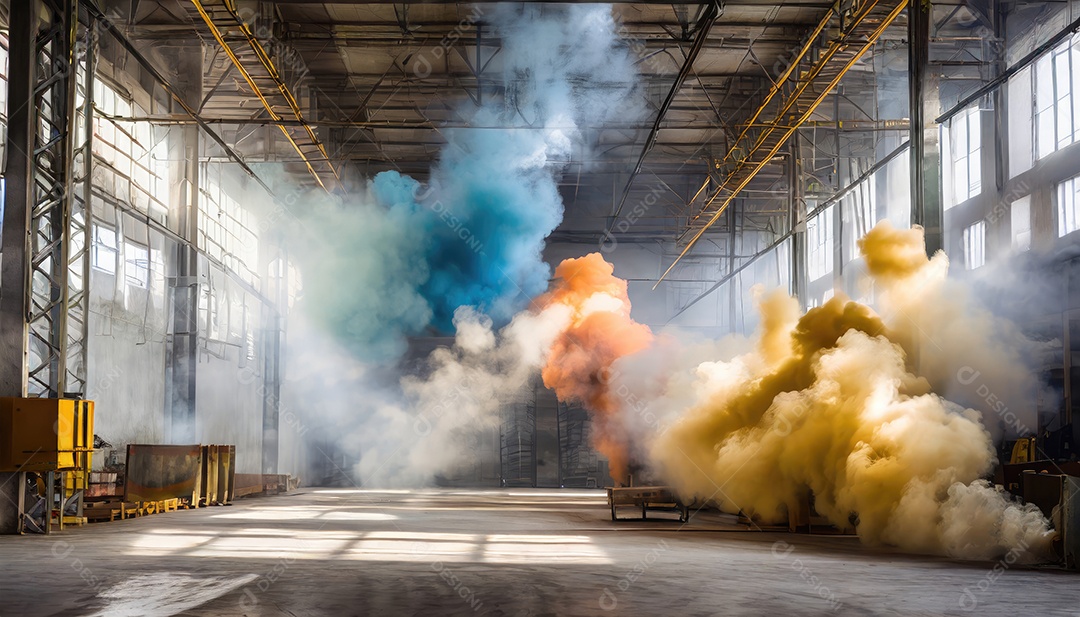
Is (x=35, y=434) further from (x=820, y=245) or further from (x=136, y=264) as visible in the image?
(x=820, y=245)

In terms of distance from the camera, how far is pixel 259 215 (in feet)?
111

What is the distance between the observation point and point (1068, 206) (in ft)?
62.3

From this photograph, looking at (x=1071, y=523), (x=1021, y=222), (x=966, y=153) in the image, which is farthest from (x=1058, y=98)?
(x=1071, y=523)

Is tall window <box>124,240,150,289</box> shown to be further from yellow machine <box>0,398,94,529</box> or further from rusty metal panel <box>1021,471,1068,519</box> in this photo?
rusty metal panel <box>1021,471,1068,519</box>

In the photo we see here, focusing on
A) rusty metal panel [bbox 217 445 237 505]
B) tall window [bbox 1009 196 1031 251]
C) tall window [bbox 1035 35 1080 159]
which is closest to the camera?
tall window [bbox 1035 35 1080 159]

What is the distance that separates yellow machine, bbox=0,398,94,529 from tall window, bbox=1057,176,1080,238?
18649mm

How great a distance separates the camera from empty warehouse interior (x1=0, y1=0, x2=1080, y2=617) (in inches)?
480

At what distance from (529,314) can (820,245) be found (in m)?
11.8

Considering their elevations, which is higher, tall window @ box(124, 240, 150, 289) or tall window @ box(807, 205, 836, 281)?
tall window @ box(807, 205, 836, 281)

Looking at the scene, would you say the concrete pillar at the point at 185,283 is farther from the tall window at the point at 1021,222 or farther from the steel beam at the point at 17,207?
the tall window at the point at 1021,222

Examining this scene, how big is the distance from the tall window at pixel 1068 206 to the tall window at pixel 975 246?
337 centimetres

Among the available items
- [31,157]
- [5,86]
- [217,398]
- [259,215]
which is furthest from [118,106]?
[259,215]

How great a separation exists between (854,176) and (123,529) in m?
24.6

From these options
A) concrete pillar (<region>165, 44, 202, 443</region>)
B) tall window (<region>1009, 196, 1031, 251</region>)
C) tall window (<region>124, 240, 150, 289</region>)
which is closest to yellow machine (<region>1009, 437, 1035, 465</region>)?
tall window (<region>1009, 196, 1031, 251</region>)
